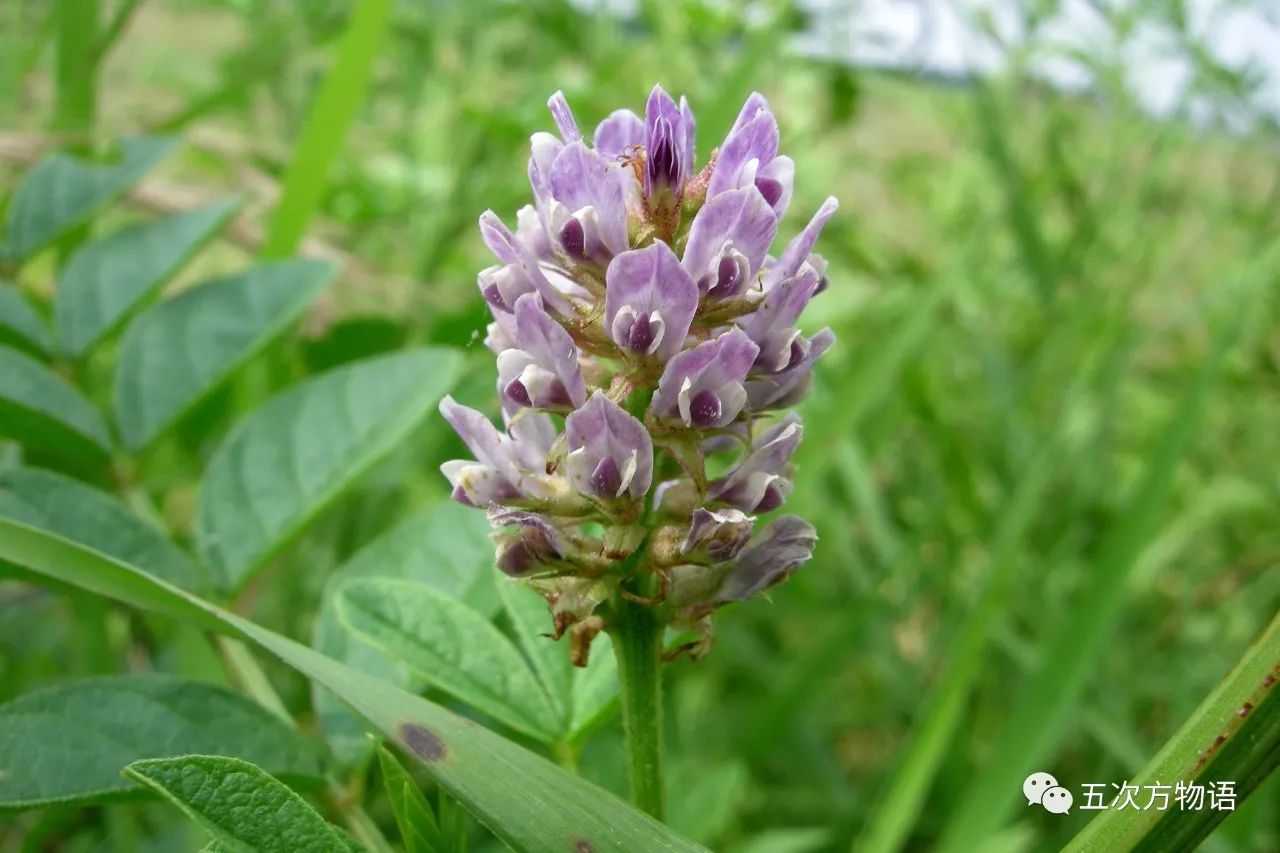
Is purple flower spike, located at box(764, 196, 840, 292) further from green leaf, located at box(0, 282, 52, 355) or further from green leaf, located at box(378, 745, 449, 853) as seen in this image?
green leaf, located at box(0, 282, 52, 355)

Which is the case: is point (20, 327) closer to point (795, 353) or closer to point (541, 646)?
point (541, 646)

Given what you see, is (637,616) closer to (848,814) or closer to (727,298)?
(727,298)

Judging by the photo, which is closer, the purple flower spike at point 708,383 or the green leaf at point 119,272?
the purple flower spike at point 708,383

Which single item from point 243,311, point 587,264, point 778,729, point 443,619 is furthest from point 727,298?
point 778,729

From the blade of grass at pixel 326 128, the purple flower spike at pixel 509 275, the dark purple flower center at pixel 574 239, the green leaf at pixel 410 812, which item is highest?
the blade of grass at pixel 326 128

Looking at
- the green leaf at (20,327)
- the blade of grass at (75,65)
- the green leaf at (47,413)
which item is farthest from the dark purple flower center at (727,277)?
the blade of grass at (75,65)

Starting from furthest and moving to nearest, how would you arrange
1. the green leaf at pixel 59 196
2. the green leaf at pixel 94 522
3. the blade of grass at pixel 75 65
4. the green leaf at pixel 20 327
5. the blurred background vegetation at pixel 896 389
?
the blade of grass at pixel 75 65, the blurred background vegetation at pixel 896 389, the green leaf at pixel 59 196, the green leaf at pixel 20 327, the green leaf at pixel 94 522

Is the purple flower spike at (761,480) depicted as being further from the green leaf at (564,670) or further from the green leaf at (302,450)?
the green leaf at (302,450)
